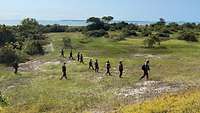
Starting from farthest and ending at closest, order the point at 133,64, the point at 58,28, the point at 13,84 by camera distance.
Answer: the point at 58,28, the point at 133,64, the point at 13,84

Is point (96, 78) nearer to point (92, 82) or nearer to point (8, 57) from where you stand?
point (92, 82)

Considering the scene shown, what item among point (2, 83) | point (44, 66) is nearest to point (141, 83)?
point (2, 83)

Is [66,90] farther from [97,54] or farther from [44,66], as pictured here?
Answer: [97,54]

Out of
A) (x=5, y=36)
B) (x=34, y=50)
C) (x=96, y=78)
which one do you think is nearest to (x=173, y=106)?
(x=96, y=78)

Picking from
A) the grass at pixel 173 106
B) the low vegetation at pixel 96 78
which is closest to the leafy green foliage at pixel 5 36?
the low vegetation at pixel 96 78

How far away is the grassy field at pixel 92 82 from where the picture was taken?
39.9 m

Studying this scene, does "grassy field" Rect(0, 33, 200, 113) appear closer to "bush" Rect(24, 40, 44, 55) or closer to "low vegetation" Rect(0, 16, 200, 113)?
"low vegetation" Rect(0, 16, 200, 113)

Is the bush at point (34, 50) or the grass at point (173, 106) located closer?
the grass at point (173, 106)

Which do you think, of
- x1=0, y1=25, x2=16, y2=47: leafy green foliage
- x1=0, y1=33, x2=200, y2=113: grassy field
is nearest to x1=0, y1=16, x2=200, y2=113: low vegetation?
x1=0, y1=33, x2=200, y2=113: grassy field

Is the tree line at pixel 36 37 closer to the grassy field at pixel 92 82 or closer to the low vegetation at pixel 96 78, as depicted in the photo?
the low vegetation at pixel 96 78

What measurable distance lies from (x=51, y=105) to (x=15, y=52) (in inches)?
2031

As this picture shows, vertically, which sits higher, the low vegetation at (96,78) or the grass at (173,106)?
the grass at (173,106)

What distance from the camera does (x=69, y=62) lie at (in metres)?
78.0

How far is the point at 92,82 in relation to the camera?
55031mm
